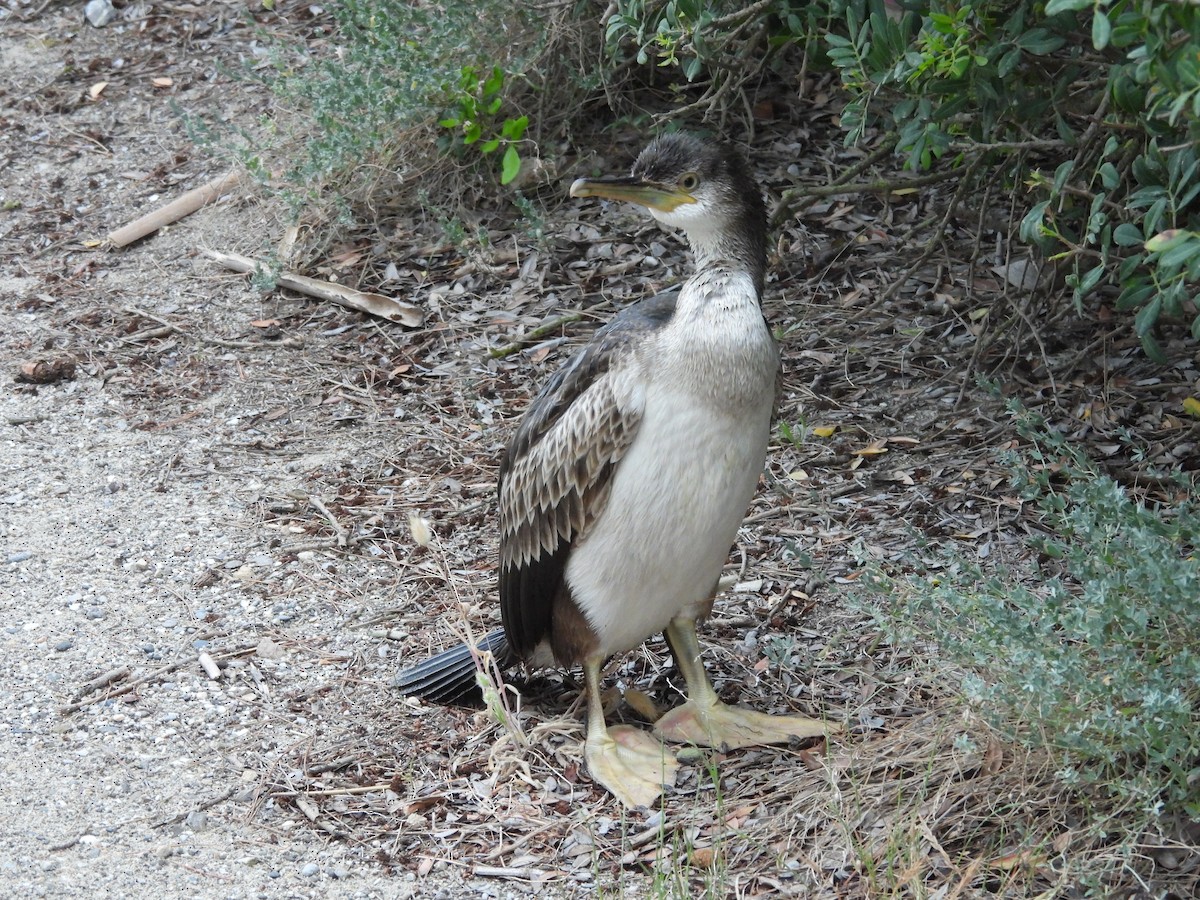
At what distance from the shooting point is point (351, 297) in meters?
6.93

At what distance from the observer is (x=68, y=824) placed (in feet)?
13.5

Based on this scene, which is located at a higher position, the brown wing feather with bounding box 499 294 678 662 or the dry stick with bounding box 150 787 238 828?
the brown wing feather with bounding box 499 294 678 662

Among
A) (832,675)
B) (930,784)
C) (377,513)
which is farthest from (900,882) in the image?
(377,513)

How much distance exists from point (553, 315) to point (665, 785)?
295 centimetres

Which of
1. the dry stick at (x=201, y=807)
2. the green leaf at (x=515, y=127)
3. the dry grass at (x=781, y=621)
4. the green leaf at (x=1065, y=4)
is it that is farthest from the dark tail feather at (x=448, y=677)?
the green leaf at (x=515, y=127)

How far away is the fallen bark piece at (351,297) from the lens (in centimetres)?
684

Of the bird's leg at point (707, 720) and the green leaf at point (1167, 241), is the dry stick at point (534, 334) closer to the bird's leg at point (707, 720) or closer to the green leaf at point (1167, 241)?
the bird's leg at point (707, 720)

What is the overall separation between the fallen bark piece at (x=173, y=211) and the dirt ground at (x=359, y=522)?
77 millimetres

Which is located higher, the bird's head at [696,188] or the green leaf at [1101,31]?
the green leaf at [1101,31]

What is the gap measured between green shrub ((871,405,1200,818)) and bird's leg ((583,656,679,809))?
88cm

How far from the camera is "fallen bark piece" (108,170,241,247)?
759 cm

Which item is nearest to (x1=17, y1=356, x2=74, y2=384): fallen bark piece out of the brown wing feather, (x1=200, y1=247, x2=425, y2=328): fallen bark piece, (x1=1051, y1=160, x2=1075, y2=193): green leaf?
(x1=200, y1=247, x2=425, y2=328): fallen bark piece

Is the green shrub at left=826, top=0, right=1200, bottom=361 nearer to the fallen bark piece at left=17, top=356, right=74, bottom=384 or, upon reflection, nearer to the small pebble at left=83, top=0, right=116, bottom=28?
the fallen bark piece at left=17, top=356, right=74, bottom=384

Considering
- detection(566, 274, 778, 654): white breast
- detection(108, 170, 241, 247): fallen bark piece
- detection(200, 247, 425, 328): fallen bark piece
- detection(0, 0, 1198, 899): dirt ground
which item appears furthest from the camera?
detection(108, 170, 241, 247): fallen bark piece
